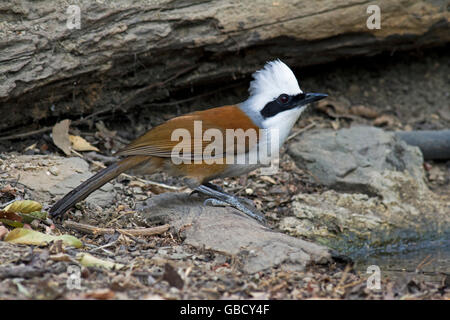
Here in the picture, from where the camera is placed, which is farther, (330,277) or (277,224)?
(277,224)

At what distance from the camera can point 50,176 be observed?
5.33 meters

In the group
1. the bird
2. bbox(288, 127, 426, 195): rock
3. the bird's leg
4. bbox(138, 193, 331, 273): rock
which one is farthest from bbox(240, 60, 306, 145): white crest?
bbox(288, 127, 426, 195): rock

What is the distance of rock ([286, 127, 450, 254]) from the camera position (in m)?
5.60

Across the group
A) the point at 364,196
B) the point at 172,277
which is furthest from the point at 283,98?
the point at 172,277

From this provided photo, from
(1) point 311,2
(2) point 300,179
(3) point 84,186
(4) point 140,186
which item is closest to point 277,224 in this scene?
(2) point 300,179

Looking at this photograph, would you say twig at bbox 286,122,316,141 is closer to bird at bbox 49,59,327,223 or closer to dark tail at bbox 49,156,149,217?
bird at bbox 49,59,327,223

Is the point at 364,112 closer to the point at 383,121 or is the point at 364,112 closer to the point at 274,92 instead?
the point at 383,121

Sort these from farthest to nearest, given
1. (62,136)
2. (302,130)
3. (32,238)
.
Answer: (302,130), (62,136), (32,238)

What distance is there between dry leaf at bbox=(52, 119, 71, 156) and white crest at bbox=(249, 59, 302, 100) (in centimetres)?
207

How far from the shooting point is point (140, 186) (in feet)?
19.1

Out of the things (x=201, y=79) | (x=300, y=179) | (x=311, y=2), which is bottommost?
(x=300, y=179)

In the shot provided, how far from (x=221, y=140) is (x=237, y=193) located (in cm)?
121

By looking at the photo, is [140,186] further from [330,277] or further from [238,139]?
[330,277]

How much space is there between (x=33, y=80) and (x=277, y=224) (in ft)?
8.32
